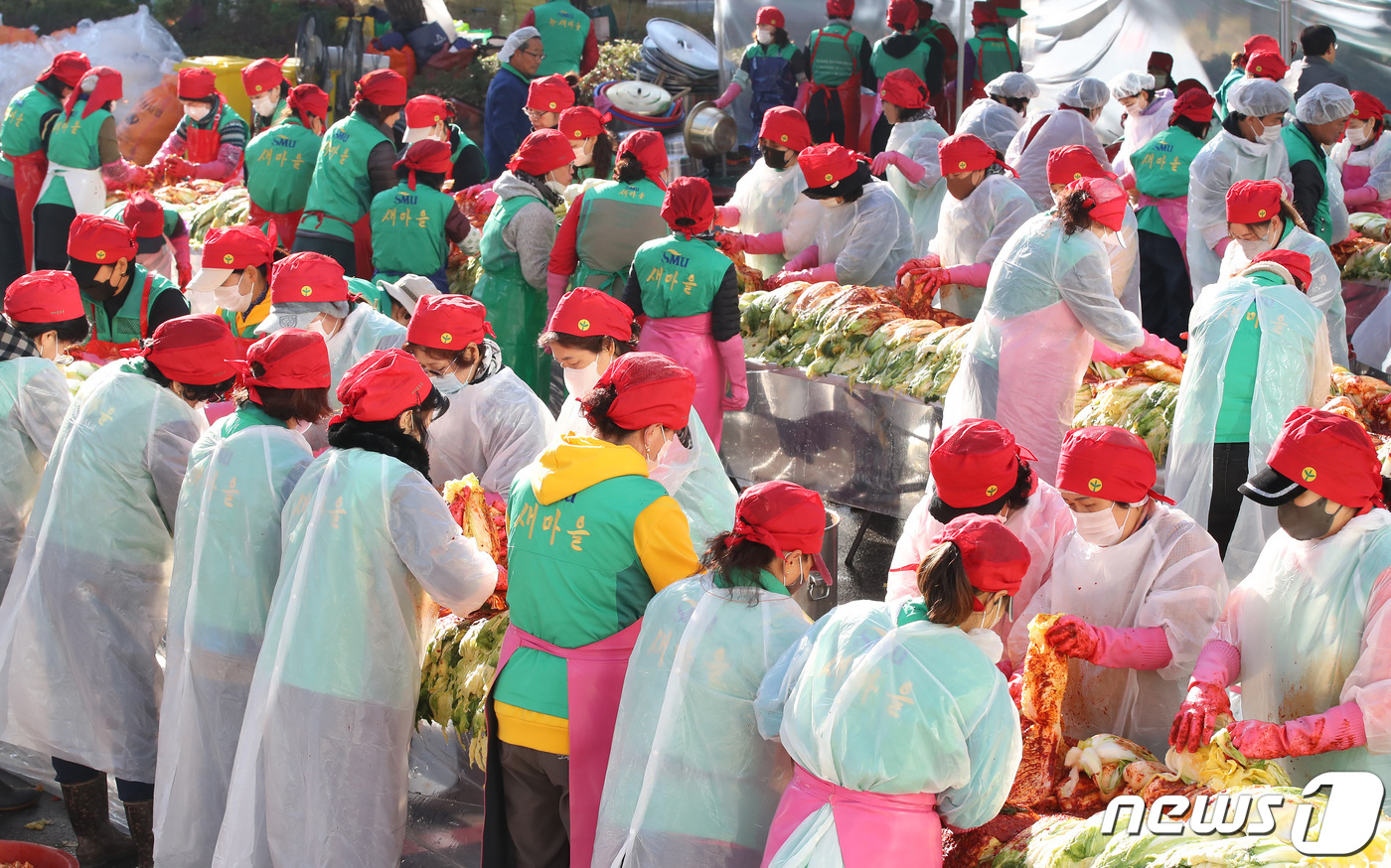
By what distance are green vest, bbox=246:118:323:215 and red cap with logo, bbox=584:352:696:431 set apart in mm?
5549

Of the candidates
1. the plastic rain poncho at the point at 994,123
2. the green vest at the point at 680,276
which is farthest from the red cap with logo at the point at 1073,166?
the plastic rain poncho at the point at 994,123

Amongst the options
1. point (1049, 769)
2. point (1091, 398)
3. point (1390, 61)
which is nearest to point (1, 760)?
point (1049, 769)

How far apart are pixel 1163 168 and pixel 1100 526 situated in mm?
4779

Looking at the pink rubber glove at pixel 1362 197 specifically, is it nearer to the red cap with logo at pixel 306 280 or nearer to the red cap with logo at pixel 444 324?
the red cap with logo at pixel 444 324

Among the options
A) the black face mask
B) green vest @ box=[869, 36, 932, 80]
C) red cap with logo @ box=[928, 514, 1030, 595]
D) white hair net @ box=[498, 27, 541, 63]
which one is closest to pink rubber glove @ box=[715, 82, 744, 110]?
green vest @ box=[869, 36, 932, 80]

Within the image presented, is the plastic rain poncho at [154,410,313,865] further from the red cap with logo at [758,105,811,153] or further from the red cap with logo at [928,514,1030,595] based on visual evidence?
the red cap with logo at [758,105,811,153]

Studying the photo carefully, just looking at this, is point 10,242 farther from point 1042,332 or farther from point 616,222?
point 1042,332

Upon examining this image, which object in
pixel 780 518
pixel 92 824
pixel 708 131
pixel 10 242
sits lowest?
pixel 92 824

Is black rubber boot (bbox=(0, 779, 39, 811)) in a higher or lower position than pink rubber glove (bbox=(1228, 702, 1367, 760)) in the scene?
lower

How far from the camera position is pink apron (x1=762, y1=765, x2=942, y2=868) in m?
2.78

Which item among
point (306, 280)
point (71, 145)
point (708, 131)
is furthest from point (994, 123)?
point (71, 145)

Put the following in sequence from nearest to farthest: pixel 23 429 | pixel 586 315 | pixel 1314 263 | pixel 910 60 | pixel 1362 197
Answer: pixel 586 315
pixel 23 429
pixel 1314 263
pixel 1362 197
pixel 910 60

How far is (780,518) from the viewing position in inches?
120

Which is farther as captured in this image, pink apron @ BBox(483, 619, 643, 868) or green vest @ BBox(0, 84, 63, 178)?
green vest @ BBox(0, 84, 63, 178)
